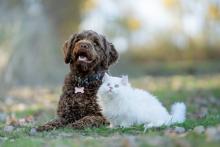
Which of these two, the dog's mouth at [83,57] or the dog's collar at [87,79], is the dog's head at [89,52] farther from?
the dog's collar at [87,79]

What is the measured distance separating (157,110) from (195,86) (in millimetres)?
11225

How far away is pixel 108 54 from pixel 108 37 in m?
18.2

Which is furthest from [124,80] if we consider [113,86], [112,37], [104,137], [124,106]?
[112,37]

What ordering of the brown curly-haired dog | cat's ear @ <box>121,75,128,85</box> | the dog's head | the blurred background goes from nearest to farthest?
1. cat's ear @ <box>121,75,128,85</box>
2. the dog's head
3. the brown curly-haired dog
4. the blurred background

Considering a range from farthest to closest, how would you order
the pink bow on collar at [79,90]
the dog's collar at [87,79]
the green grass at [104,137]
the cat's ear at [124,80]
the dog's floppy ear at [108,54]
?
1. the dog's floppy ear at [108,54]
2. the dog's collar at [87,79]
3. the pink bow on collar at [79,90]
4. the cat's ear at [124,80]
5. the green grass at [104,137]

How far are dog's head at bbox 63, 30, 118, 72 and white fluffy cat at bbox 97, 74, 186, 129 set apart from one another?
411mm

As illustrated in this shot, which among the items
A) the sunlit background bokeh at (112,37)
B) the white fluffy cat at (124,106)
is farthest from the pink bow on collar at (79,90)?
the sunlit background bokeh at (112,37)

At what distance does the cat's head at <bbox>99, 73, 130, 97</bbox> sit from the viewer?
991 cm

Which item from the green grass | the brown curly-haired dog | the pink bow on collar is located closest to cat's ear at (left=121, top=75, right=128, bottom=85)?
the brown curly-haired dog

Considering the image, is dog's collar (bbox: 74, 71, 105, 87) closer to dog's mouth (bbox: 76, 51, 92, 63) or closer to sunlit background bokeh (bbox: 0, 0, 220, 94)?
dog's mouth (bbox: 76, 51, 92, 63)

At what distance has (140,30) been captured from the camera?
138 feet

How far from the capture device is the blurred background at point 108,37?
22891mm

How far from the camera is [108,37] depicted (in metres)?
29.0

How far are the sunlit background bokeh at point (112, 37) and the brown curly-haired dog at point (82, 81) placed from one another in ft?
31.0
